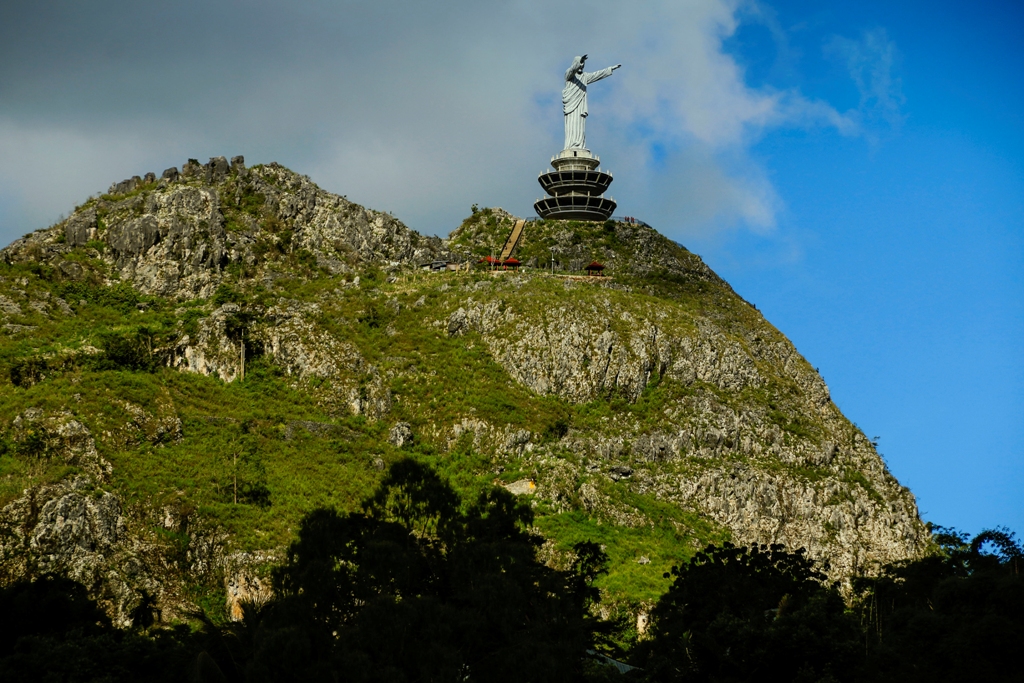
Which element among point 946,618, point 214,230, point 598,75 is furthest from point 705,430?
point 598,75

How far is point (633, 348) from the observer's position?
7844 cm

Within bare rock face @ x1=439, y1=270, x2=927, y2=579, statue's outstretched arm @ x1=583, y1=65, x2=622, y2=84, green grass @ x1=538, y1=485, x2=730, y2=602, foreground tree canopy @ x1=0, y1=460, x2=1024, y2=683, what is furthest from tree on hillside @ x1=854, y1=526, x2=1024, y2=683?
statue's outstretched arm @ x1=583, y1=65, x2=622, y2=84

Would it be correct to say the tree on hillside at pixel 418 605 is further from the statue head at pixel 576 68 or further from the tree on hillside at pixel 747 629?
the statue head at pixel 576 68

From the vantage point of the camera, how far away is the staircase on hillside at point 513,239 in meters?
102

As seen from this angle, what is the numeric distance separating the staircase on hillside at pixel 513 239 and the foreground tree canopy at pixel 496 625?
46.6 m

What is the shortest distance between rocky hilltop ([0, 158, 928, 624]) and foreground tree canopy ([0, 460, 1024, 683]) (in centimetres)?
368

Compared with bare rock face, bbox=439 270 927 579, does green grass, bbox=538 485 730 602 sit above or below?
below

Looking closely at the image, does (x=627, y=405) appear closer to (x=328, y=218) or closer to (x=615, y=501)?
(x=615, y=501)

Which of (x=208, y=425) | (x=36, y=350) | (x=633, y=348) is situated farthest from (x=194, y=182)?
(x=633, y=348)

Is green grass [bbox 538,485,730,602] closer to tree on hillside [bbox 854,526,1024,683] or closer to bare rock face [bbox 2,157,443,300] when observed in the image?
tree on hillside [bbox 854,526,1024,683]

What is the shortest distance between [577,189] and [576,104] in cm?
1010

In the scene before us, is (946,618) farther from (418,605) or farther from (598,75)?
(598,75)

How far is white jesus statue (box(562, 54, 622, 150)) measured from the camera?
11612 cm

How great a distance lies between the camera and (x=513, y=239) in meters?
105
